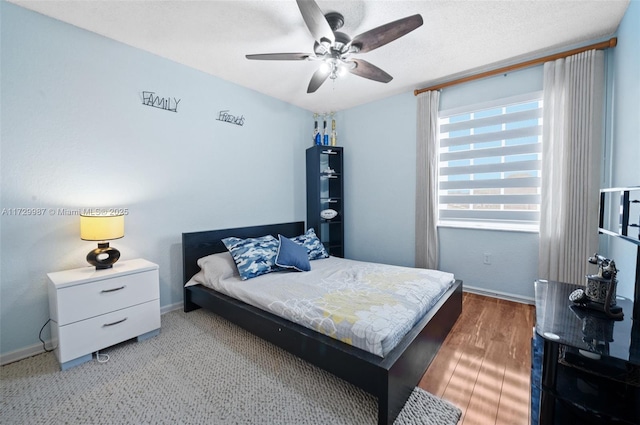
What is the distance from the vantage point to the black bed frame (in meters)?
1.37

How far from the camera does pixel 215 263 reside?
8.82 feet

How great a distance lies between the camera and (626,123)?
2.05 m

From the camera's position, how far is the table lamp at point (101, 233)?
2.03 m

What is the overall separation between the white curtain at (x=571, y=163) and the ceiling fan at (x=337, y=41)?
180cm

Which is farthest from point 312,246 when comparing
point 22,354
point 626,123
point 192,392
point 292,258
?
point 626,123

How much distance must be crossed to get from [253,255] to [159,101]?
1.85 meters

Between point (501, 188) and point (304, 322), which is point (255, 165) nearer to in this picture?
point (304, 322)

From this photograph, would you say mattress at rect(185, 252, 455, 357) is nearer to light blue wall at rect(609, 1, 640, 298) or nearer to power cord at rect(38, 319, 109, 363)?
power cord at rect(38, 319, 109, 363)

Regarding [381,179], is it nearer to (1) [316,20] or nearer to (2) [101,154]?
(1) [316,20]

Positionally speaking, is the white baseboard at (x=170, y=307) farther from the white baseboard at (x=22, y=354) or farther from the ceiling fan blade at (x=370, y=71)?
the ceiling fan blade at (x=370, y=71)

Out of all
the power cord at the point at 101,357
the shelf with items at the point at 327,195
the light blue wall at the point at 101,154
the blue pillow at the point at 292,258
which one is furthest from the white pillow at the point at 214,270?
the shelf with items at the point at 327,195

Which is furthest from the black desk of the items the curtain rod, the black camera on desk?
the curtain rod

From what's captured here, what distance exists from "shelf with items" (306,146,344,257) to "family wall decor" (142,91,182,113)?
1916 millimetres

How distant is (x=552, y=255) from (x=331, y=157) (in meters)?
3.01
